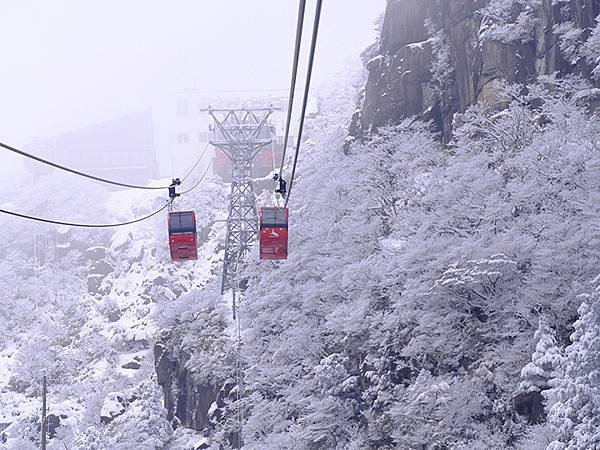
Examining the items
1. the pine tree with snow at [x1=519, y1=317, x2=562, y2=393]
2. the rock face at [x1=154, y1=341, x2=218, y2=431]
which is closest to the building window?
the rock face at [x1=154, y1=341, x2=218, y2=431]

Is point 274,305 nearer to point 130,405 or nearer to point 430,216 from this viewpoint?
point 430,216

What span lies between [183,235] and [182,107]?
59.7 m

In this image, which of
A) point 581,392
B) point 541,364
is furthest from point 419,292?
point 581,392

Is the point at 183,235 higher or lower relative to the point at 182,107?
lower

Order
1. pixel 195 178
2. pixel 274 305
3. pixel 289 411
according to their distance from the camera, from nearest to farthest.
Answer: pixel 289 411 < pixel 274 305 < pixel 195 178

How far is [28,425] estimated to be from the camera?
173 ft

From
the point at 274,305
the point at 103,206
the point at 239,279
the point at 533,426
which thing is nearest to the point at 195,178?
the point at 103,206

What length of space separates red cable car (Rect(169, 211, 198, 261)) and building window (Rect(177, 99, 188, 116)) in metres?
59.1

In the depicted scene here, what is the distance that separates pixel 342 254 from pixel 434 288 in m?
9.52

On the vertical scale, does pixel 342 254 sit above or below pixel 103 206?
above

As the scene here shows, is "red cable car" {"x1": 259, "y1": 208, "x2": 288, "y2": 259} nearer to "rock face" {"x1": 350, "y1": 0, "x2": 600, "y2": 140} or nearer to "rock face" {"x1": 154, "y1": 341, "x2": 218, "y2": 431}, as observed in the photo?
"rock face" {"x1": 350, "y1": 0, "x2": 600, "y2": 140}

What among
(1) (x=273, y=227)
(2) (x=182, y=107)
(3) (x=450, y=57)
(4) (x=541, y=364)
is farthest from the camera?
(2) (x=182, y=107)

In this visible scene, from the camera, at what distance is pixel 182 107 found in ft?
256

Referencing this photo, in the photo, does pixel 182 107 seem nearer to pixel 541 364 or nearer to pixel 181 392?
pixel 181 392
